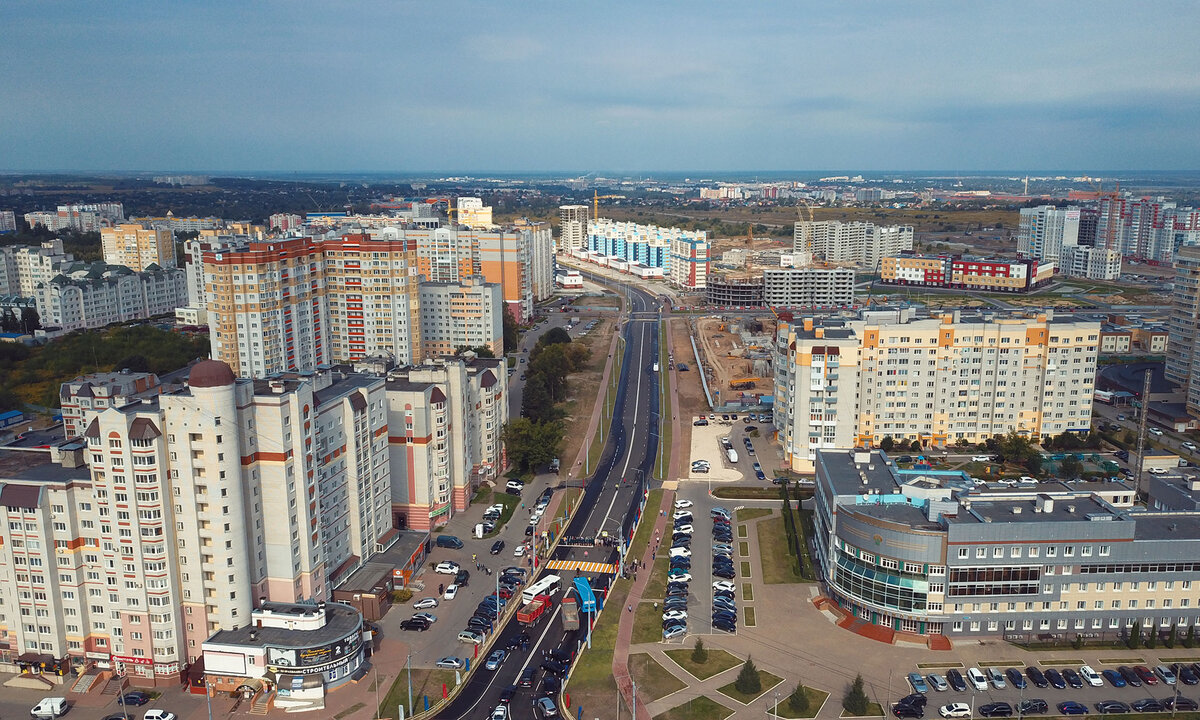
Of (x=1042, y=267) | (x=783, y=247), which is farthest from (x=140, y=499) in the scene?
(x=783, y=247)

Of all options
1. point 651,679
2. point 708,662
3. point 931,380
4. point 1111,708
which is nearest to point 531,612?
point 651,679

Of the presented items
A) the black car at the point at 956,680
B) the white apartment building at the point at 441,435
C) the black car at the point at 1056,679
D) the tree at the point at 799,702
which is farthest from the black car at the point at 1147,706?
the white apartment building at the point at 441,435

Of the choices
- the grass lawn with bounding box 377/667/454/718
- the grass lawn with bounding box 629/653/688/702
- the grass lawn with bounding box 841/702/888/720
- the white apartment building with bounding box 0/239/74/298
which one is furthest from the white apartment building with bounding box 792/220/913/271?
the grass lawn with bounding box 377/667/454/718

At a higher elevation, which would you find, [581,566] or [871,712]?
[871,712]

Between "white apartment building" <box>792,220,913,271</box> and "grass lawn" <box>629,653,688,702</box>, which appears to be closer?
"grass lawn" <box>629,653,688,702</box>

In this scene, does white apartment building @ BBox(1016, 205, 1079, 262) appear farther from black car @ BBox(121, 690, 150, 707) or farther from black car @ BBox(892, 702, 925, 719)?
black car @ BBox(121, 690, 150, 707)

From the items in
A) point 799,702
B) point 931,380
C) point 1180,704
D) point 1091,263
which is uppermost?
point 1091,263

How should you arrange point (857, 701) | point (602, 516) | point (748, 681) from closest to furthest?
point (857, 701) → point (748, 681) → point (602, 516)

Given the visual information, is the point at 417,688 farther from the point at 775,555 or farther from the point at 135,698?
the point at 775,555
